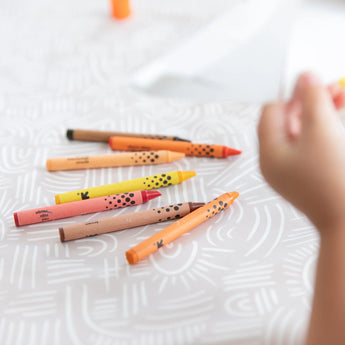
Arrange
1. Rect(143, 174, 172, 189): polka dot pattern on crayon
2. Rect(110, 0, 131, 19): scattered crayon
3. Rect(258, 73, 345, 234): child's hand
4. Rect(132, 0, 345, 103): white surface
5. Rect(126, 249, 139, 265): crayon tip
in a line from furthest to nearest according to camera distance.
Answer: Rect(110, 0, 131, 19): scattered crayon → Rect(132, 0, 345, 103): white surface → Rect(143, 174, 172, 189): polka dot pattern on crayon → Rect(126, 249, 139, 265): crayon tip → Rect(258, 73, 345, 234): child's hand

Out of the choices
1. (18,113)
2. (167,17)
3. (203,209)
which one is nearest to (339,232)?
(203,209)

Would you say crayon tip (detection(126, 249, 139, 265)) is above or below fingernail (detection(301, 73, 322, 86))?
below

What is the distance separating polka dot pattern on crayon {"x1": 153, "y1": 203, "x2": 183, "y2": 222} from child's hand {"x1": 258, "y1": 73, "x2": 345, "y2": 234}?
18 centimetres

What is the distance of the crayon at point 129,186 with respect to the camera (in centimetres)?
55

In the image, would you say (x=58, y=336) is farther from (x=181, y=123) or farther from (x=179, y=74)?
(x=179, y=74)

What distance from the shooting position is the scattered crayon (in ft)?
3.36

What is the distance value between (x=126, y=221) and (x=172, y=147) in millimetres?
163

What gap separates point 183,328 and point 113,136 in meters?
0.33

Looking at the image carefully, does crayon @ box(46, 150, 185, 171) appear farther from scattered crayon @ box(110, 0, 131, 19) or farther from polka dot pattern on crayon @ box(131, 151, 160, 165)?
scattered crayon @ box(110, 0, 131, 19)

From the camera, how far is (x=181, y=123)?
70cm

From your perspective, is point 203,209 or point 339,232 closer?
point 339,232

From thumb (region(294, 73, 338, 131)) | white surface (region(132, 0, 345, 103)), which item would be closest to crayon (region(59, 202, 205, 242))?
thumb (region(294, 73, 338, 131))

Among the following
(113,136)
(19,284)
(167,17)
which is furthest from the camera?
(167,17)

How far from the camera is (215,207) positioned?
52 cm
